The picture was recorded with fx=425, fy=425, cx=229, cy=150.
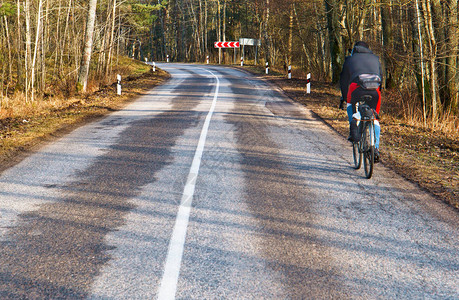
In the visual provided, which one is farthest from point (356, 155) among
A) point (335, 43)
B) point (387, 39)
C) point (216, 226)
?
point (335, 43)

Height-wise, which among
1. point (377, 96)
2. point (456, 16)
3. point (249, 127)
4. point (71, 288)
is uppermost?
point (456, 16)

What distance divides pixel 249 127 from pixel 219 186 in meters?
5.14

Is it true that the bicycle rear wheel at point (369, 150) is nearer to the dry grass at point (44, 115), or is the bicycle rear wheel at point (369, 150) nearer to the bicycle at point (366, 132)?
the bicycle at point (366, 132)

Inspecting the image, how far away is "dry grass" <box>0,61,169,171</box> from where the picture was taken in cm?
904

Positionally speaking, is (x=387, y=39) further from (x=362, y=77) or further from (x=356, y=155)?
(x=362, y=77)

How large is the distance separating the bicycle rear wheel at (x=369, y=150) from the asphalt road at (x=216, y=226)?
189mm

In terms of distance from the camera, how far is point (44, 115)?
512 inches

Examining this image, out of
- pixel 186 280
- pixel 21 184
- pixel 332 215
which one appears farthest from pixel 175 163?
pixel 186 280

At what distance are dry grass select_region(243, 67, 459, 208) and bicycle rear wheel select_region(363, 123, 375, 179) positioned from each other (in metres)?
0.75

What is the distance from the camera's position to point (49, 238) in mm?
4430

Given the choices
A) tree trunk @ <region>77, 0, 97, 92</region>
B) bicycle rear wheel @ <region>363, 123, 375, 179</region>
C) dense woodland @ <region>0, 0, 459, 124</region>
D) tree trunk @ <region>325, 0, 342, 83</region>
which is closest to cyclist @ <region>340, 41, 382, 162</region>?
bicycle rear wheel @ <region>363, 123, 375, 179</region>

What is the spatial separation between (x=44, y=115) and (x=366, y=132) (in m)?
10.1

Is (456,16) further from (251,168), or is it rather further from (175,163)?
(175,163)

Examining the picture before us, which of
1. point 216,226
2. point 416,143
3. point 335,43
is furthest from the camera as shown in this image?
point 335,43
